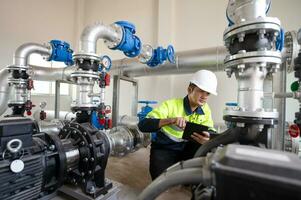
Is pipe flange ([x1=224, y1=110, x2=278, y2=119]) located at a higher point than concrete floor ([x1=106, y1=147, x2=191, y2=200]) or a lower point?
higher

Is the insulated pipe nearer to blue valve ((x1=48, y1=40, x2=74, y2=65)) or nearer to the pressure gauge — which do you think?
the pressure gauge

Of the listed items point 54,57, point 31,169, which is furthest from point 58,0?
point 31,169

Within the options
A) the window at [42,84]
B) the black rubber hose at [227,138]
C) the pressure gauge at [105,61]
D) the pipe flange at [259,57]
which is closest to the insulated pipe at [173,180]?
the black rubber hose at [227,138]

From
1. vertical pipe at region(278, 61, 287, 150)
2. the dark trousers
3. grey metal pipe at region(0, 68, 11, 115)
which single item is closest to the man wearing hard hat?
the dark trousers

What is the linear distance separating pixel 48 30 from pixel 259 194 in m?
4.20

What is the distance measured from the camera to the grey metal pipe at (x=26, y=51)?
182cm

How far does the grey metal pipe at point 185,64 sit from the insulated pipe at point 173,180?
164 cm

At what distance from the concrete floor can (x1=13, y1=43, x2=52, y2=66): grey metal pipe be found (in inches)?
53.1

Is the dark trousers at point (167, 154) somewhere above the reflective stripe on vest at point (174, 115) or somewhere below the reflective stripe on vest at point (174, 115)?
below

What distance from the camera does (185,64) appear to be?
6.44 ft

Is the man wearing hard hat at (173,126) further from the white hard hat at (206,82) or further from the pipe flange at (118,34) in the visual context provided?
the pipe flange at (118,34)

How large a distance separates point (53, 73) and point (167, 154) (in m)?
2.23

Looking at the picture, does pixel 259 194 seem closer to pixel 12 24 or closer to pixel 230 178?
pixel 230 178

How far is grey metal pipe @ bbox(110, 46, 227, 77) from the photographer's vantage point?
179 centimetres
